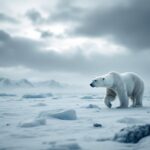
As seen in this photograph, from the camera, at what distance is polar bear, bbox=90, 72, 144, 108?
823cm

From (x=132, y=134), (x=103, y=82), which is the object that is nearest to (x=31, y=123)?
(x=132, y=134)

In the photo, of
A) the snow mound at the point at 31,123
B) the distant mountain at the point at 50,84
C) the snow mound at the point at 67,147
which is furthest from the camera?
the distant mountain at the point at 50,84

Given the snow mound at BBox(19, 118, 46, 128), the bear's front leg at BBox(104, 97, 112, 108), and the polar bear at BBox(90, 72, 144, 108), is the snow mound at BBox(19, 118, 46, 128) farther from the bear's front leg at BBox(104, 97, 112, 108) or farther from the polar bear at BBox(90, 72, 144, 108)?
the bear's front leg at BBox(104, 97, 112, 108)

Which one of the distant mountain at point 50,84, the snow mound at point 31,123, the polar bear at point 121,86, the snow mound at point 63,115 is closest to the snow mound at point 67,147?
the snow mound at point 31,123

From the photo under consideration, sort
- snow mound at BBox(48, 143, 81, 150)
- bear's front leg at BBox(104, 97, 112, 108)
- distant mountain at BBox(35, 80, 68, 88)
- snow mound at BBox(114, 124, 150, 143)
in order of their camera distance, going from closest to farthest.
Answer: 1. snow mound at BBox(48, 143, 81, 150)
2. snow mound at BBox(114, 124, 150, 143)
3. bear's front leg at BBox(104, 97, 112, 108)
4. distant mountain at BBox(35, 80, 68, 88)

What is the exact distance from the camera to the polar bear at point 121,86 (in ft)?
27.0

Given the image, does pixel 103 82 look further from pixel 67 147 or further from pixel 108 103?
pixel 67 147

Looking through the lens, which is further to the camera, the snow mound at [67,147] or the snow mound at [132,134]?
the snow mound at [132,134]

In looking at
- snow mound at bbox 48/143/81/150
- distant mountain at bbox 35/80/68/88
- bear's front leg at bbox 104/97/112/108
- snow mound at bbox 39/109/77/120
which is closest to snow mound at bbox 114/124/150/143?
snow mound at bbox 48/143/81/150

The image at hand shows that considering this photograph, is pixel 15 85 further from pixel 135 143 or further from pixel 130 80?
pixel 135 143

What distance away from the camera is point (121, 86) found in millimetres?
8234

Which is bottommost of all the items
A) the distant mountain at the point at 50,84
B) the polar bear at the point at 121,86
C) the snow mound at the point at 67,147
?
the snow mound at the point at 67,147

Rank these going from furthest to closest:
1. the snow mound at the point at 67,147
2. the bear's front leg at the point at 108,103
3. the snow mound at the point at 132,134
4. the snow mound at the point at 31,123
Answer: the bear's front leg at the point at 108,103, the snow mound at the point at 31,123, the snow mound at the point at 132,134, the snow mound at the point at 67,147

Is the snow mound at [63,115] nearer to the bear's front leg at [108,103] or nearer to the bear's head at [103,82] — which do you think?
the bear's head at [103,82]
